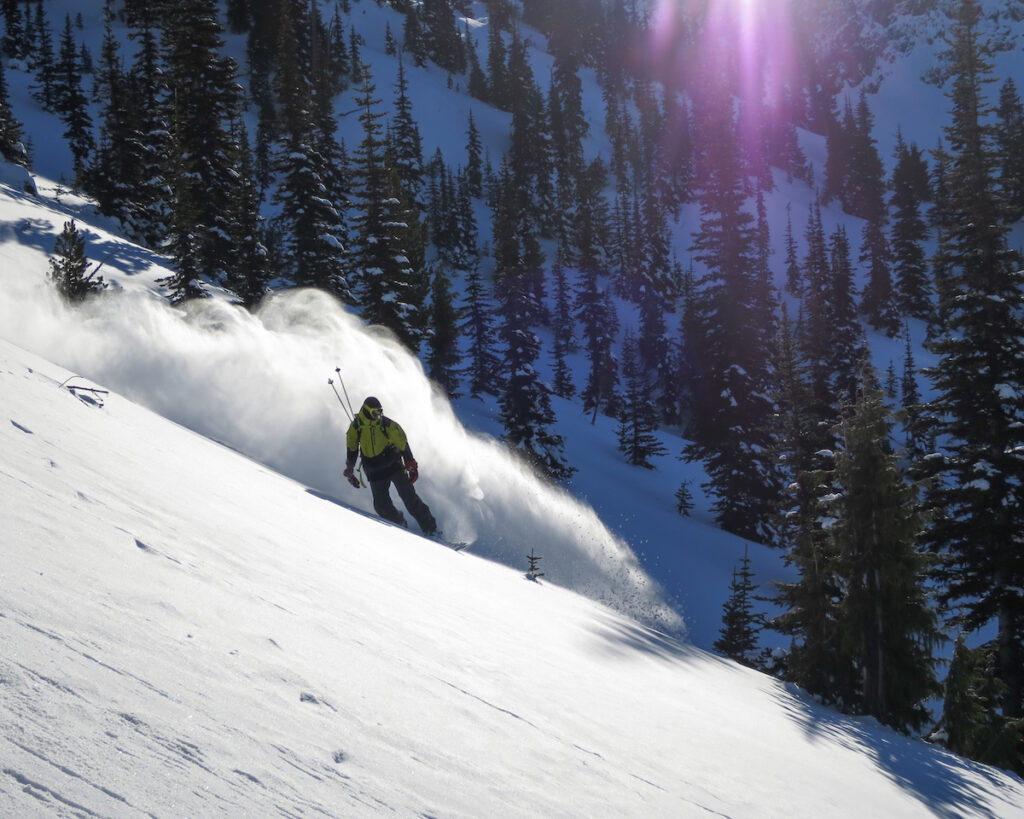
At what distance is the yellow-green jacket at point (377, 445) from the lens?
38.6 ft

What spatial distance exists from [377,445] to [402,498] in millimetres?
1055

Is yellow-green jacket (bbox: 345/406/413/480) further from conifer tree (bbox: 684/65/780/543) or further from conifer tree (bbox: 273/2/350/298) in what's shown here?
conifer tree (bbox: 273/2/350/298)

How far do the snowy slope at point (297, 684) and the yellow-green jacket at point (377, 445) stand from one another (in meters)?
3.77

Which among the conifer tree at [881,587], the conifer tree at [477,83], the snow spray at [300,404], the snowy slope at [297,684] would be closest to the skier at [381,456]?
the snow spray at [300,404]

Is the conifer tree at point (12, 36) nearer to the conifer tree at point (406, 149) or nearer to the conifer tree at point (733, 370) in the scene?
the conifer tree at point (406, 149)

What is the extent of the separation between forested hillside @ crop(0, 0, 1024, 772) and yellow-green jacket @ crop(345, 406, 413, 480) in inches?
317

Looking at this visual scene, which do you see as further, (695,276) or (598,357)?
(695,276)

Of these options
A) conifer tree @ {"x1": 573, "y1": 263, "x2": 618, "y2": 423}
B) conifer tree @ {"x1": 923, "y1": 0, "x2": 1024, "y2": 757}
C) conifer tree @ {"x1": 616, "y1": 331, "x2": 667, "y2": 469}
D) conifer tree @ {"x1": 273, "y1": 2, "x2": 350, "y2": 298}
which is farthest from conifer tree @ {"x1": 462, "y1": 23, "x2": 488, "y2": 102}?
conifer tree @ {"x1": 923, "y1": 0, "x2": 1024, "y2": 757}

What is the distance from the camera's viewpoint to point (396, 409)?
1822cm

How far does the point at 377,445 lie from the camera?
11.8 m

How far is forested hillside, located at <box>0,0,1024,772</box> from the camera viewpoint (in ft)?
46.9

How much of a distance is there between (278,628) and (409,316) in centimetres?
2758

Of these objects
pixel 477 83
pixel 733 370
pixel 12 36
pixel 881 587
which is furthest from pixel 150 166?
pixel 477 83

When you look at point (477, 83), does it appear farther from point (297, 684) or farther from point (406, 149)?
point (297, 684)
